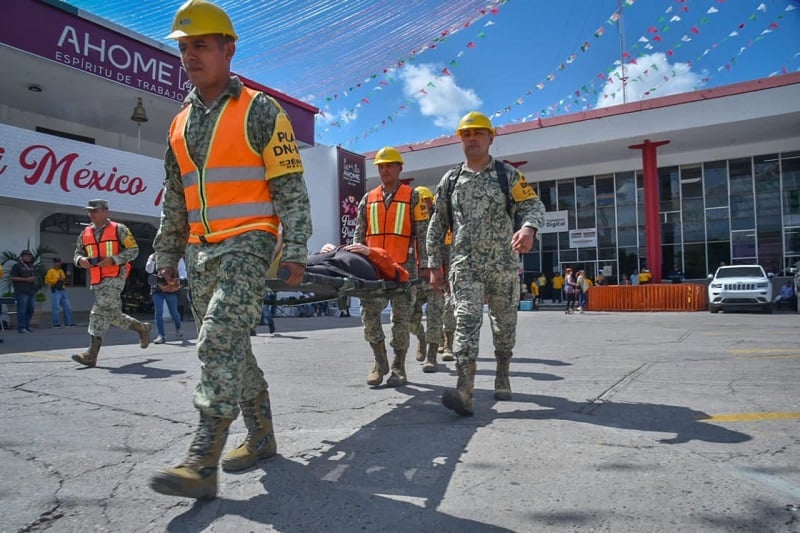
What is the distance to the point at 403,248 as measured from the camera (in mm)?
5070

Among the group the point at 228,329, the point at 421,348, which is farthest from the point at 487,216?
the point at 421,348

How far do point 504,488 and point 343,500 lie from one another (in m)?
0.67

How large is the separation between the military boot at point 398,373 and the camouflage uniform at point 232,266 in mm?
2051

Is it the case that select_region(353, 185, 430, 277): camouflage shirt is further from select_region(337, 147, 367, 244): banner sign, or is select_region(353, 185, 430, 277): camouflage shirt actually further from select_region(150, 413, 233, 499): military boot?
select_region(337, 147, 367, 244): banner sign

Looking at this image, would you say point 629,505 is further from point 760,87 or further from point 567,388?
point 760,87

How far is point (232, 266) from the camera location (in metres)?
2.37

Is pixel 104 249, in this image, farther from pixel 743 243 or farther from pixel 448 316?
pixel 743 243

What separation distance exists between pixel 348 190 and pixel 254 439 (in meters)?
20.1

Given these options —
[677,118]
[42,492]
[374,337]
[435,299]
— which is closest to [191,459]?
[42,492]

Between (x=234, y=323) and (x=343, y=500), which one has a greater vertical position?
(x=234, y=323)

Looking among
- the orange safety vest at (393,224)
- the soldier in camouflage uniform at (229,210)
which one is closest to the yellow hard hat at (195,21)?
the soldier in camouflage uniform at (229,210)

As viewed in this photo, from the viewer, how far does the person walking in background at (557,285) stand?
→ 26.4 metres

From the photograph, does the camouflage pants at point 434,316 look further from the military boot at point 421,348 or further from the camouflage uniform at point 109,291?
the camouflage uniform at point 109,291

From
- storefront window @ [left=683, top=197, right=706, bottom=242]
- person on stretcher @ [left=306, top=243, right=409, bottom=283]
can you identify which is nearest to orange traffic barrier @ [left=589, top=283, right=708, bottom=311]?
storefront window @ [left=683, top=197, right=706, bottom=242]
